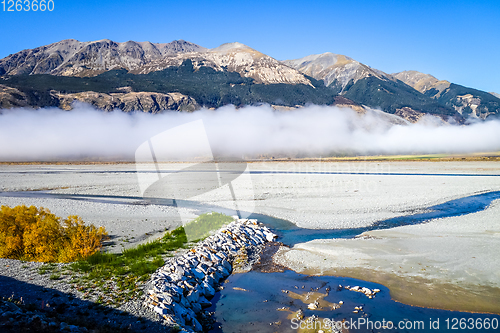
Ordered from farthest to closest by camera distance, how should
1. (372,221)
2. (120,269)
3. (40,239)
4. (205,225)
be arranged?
(372,221), (205,225), (40,239), (120,269)

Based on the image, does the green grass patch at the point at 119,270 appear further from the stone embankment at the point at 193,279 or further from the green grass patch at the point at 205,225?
the green grass patch at the point at 205,225

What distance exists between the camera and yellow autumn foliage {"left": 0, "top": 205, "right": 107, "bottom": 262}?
11.7 m

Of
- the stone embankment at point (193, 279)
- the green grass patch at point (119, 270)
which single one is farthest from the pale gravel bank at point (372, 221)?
the green grass patch at point (119, 270)

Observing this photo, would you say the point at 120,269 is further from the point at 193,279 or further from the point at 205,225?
the point at 205,225

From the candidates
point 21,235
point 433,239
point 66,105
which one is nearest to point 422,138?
point 433,239

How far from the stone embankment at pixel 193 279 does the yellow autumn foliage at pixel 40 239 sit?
397cm

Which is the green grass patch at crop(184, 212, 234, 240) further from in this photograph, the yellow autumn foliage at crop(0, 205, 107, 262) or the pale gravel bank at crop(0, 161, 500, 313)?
the yellow autumn foliage at crop(0, 205, 107, 262)

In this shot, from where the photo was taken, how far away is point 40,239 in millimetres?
12211

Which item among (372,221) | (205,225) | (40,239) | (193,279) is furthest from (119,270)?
(372,221)

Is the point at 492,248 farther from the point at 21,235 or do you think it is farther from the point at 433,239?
the point at 21,235

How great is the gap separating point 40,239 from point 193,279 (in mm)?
6882

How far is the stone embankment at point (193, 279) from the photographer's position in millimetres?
8258

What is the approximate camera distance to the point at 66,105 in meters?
187

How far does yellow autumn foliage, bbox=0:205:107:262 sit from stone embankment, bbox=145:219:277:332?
13.0ft
